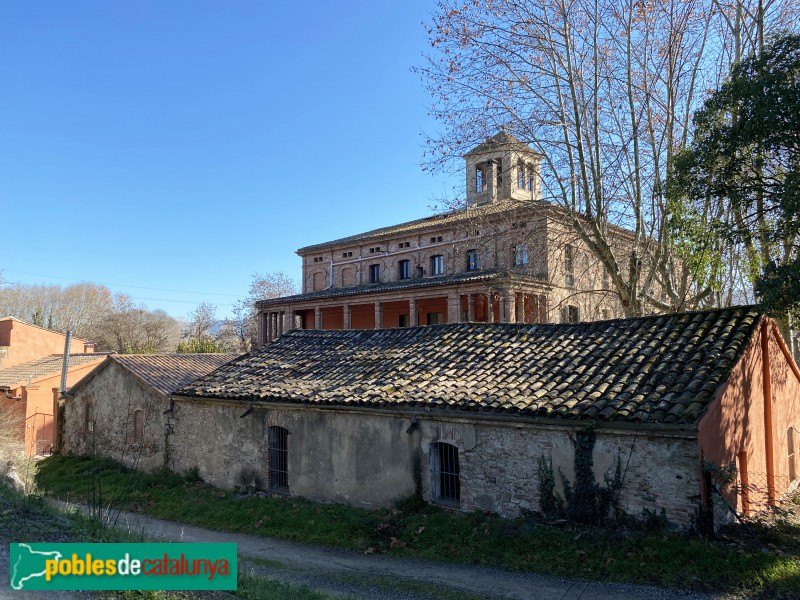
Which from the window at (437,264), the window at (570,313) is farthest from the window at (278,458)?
the window at (437,264)

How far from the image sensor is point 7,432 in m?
17.2

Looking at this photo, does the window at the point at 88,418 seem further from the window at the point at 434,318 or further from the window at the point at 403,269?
the window at the point at 403,269

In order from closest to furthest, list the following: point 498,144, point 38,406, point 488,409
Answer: point 488,409, point 498,144, point 38,406

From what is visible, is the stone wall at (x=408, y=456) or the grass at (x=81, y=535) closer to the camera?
the grass at (x=81, y=535)

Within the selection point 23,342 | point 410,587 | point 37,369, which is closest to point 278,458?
point 410,587

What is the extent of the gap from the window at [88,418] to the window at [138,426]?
286 centimetres

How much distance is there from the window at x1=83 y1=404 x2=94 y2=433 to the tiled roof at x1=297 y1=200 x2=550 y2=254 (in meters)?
13.5

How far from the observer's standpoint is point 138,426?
56.9 feet

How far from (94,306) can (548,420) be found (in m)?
61.9

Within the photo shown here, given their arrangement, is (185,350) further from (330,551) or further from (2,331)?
(330,551)

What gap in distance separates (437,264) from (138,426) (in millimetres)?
22976

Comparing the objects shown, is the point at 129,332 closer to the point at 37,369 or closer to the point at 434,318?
the point at 37,369

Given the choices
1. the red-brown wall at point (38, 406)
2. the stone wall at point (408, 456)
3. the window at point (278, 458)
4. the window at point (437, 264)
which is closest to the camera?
the stone wall at point (408, 456)

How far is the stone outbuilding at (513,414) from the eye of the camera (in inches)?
338
